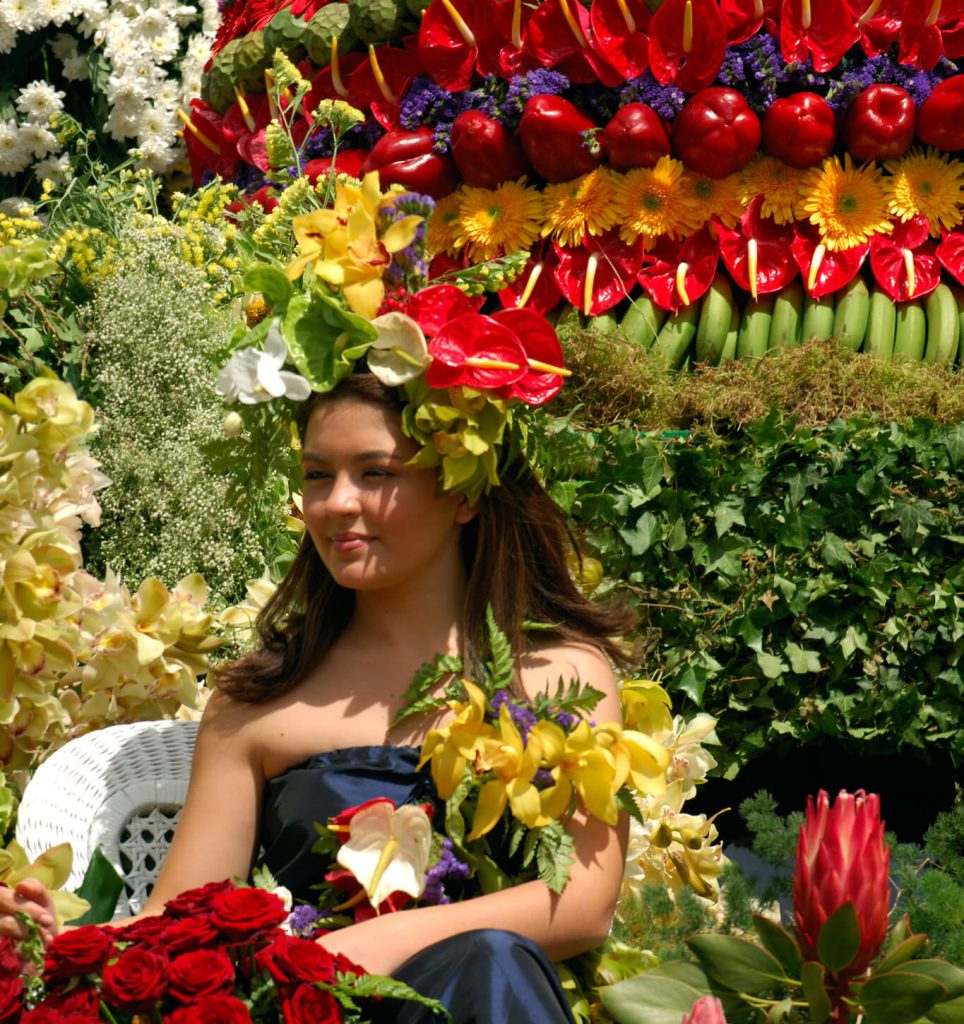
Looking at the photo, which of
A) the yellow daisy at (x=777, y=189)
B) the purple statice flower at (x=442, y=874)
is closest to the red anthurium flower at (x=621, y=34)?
the yellow daisy at (x=777, y=189)

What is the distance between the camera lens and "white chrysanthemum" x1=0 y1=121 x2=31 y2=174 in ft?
25.6

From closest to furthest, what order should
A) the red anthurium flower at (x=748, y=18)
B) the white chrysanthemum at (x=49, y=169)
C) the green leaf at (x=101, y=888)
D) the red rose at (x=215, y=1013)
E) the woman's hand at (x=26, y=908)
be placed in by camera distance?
the red rose at (x=215, y=1013)
the woman's hand at (x=26, y=908)
the green leaf at (x=101, y=888)
the red anthurium flower at (x=748, y=18)
the white chrysanthemum at (x=49, y=169)

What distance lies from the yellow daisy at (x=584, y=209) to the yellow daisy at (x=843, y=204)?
1.95 feet

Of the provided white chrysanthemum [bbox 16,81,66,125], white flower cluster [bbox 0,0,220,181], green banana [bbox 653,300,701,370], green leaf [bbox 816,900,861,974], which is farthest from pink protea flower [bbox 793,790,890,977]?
white chrysanthemum [bbox 16,81,66,125]

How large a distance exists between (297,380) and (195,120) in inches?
180

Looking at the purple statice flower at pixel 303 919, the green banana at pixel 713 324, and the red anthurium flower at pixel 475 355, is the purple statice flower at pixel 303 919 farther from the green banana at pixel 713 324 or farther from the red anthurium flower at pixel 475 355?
the green banana at pixel 713 324

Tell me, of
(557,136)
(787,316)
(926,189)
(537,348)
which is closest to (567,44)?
(557,136)

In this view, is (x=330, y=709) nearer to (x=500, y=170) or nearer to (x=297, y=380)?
(x=297, y=380)

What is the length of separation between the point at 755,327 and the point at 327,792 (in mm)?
2879

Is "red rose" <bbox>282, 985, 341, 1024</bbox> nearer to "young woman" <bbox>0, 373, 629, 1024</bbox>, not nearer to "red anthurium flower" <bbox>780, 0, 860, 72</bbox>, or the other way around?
"young woman" <bbox>0, 373, 629, 1024</bbox>

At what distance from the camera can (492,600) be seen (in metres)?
2.30

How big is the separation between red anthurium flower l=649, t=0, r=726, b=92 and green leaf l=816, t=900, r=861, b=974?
3.68 m

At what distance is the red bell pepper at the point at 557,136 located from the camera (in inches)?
177

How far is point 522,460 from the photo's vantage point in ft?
7.61
